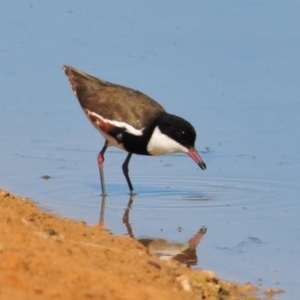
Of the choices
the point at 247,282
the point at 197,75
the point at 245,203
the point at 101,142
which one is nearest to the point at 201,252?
the point at 247,282

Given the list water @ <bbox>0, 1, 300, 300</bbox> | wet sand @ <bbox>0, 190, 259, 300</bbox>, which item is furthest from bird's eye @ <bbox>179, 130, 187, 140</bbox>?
wet sand @ <bbox>0, 190, 259, 300</bbox>

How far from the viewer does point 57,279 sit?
19.7ft

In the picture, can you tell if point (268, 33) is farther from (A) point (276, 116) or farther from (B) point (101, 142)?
(B) point (101, 142)

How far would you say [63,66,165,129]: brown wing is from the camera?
11016mm

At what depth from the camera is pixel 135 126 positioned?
11008 millimetres

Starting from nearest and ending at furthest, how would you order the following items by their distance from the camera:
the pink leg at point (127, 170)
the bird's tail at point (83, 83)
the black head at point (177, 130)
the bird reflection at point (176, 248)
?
1. the bird reflection at point (176, 248)
2. the black head at point (177, 130)
3. the pink leg at point (127, 170)
4. the bird's tail at point (83, 83)

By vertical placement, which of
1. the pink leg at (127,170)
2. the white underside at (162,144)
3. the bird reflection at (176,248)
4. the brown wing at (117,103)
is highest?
A: the brown wing at (117,103)

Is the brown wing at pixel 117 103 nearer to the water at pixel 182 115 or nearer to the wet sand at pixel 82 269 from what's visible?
the water at pixel 182 115

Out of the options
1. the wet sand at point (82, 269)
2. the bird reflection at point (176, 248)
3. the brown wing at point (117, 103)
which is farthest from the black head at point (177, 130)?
the wet sand at point (82, 269)

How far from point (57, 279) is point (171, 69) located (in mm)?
9126

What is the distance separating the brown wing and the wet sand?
9.33 feet

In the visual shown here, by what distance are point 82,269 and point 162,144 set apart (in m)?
4.75

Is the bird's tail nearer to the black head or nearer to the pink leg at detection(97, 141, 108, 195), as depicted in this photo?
the pink leg at detection(97, 141, 108, 195)

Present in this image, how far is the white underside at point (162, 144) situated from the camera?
1089 centimetres
